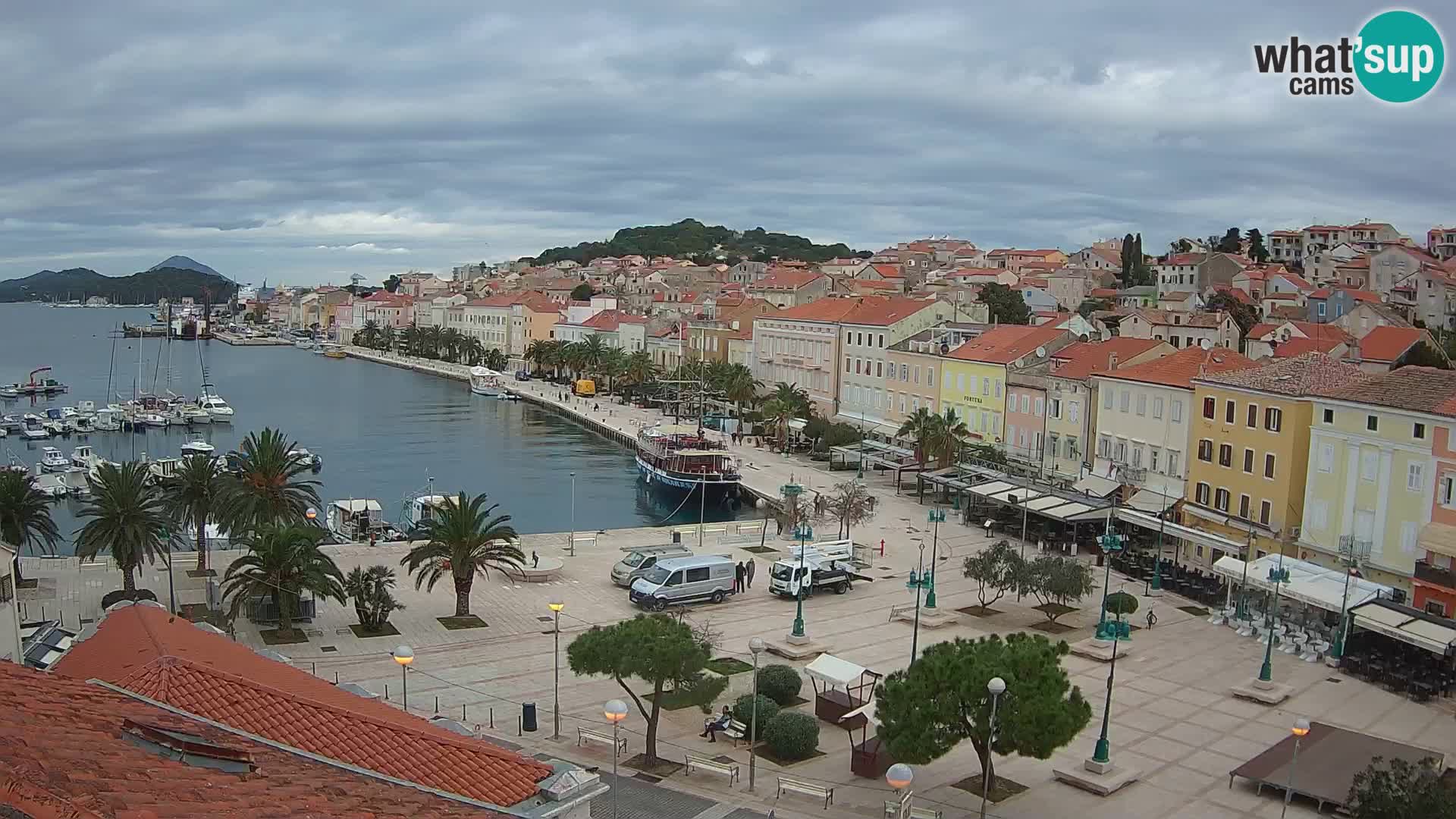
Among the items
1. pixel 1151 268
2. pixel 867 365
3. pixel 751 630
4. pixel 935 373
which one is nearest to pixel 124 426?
pixel 867 365

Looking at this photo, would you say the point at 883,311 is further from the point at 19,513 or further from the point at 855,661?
the point at 19,513

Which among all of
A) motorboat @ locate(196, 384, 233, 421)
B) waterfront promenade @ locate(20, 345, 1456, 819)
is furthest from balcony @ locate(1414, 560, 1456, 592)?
motorboat @ locate(196, 384, 233, 421)

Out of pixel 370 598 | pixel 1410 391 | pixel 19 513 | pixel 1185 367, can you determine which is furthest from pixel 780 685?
pixel 1185 367

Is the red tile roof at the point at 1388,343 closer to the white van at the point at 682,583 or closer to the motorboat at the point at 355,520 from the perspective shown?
the white van at the point at 682,583

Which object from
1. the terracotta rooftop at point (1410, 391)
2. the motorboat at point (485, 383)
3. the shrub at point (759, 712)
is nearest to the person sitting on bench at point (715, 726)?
the shrub at point (759, 712)

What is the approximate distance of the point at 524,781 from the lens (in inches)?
403

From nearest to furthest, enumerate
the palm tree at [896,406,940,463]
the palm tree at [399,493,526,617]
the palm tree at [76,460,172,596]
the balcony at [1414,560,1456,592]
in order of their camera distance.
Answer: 1. the palm tree at [76,460,172,596]
2. the balcony at [1414,560,1456,592]
3. the palm tree at [399,493,526,617]
4. the palm tree at [896,406,940,463]

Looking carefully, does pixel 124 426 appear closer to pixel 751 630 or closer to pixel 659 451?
pixel 659 451

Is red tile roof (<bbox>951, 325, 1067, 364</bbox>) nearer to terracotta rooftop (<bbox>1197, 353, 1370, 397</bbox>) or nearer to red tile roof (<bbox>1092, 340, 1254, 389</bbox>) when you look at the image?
red tile roof (<bbox>1092, 340, 1254, 389</bbox>)

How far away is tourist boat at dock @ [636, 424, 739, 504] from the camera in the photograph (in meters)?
56.9

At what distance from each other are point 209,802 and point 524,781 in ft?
13.2

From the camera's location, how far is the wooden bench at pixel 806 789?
18625 millimetres

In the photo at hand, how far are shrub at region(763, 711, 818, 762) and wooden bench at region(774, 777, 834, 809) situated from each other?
129 centimetres

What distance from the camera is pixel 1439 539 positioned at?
97.5 ft
